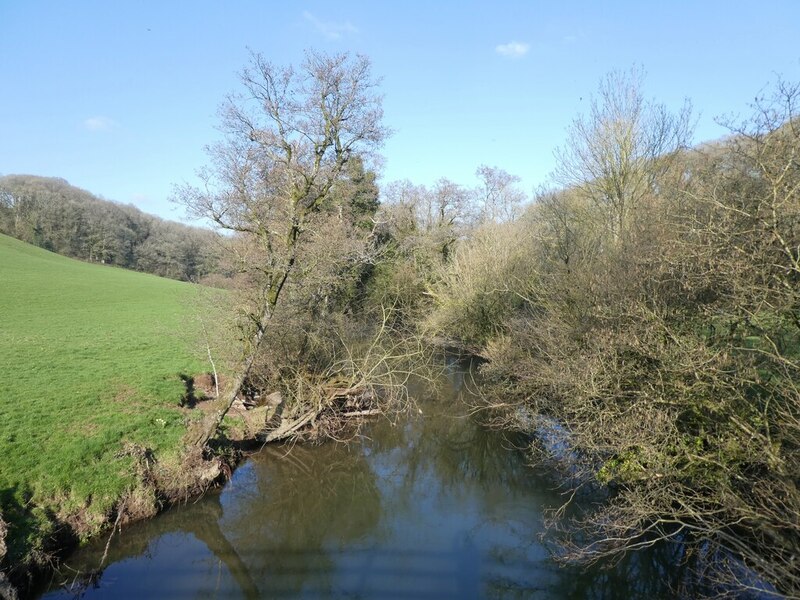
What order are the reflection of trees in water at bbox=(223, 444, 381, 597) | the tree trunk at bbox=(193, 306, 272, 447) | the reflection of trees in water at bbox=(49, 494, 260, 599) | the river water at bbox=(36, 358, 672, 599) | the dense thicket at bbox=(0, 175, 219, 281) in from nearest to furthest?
the reflection of trees in water at bbox=(49, 494, 260, 599) → the river water at bbox=(36, 358, 672, 599) → the reflection of trees in water at bbox=(223, 444, 381, 597) → the tree trunk at bbox=(193, 306, 272, 447) → the dense thicket at bbox=(0, 175, 219, 281)

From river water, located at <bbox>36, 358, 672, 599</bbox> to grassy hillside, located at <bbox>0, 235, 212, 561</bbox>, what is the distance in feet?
3.80

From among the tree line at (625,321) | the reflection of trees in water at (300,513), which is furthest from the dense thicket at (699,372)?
the reflection of trees in water at (300,513)

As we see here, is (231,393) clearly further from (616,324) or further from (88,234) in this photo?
(88,234)

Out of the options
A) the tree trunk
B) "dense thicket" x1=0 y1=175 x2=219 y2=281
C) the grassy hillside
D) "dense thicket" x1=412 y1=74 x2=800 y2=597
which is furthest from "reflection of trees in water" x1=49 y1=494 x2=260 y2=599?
"dense thicket" x1=0 y1=175 x2=219 y2=281

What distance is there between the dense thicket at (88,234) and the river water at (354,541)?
185 ft

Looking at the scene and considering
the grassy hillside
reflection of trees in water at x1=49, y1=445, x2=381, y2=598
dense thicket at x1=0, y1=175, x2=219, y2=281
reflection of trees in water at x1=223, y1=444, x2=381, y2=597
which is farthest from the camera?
dense thicket at x1=0, y1=175, x2=219, y2=281

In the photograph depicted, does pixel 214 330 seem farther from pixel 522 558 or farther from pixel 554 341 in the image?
pixel 522 558

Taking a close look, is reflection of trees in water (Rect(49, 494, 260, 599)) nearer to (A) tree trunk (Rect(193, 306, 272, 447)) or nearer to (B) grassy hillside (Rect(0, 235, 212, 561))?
(B) grassy hillside (Rect(0, 235, 212, 561))

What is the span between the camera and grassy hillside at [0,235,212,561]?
30.5 ft

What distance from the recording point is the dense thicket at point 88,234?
65.6 metres

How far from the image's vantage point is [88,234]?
68.7m

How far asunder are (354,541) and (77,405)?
787cm

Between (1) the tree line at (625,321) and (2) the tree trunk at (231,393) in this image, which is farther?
(2) the tree trunk at (231,393)

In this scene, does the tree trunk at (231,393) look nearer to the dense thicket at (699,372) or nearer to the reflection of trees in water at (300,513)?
the reflection of trees in water at (300,513)
